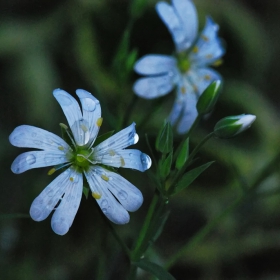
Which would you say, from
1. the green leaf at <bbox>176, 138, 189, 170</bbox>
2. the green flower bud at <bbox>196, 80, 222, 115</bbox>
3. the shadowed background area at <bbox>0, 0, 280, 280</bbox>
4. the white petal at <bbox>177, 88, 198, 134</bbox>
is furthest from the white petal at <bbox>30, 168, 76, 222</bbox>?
the white petal at <bbox>177, 88, 198, 134</bbox>

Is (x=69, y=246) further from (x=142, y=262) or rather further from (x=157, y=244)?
(x=142, y=262)

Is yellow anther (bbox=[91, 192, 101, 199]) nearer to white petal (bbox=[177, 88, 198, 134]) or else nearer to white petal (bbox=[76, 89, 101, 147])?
white petal (bbox=[76, 89, 101, 147])

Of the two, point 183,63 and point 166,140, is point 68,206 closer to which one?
point 166,140

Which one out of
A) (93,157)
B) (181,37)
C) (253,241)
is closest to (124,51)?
(181,37)

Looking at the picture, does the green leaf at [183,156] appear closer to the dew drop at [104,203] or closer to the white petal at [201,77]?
the dew drop at [104,203]

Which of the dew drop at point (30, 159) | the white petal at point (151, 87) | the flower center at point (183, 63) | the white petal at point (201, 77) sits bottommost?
the white petal at point (201, 77)

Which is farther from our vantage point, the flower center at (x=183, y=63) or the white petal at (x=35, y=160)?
the flower center at (x=183, y=63)

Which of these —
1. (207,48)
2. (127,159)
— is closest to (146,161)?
(127,159)

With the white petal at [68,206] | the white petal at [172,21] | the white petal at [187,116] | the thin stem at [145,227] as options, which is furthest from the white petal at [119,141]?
the white petal at [172,21]
